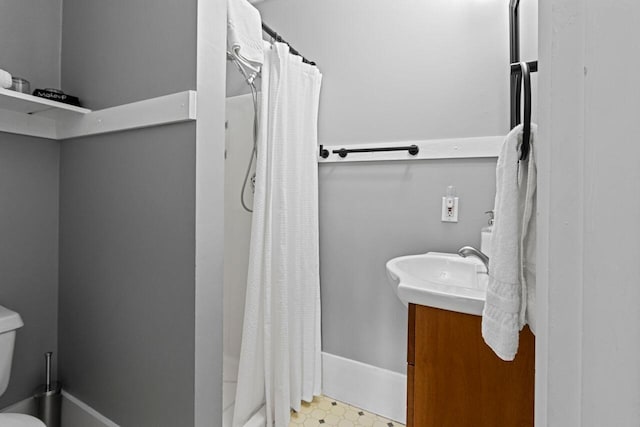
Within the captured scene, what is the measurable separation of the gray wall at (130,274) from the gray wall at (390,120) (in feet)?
3.04

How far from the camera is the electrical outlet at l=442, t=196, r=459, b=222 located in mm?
1549

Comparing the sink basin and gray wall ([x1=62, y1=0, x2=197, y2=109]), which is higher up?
gray wall ([x1=62, y1=0, x2=197, y2=109])

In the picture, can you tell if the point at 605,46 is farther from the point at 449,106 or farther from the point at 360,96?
the point at 360,96

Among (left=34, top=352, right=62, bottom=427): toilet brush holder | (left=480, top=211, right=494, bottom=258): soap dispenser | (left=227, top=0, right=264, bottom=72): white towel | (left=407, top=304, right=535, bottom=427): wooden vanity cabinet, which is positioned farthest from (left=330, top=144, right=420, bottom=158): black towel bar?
(left=34, top=352, right=62, bottom=427): toilet brush holder

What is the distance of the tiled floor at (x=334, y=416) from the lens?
1629 millimetres

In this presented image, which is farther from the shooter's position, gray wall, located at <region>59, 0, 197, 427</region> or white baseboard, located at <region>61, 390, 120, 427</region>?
white baseboard, located at <region>61, 390, 120, 427</region>

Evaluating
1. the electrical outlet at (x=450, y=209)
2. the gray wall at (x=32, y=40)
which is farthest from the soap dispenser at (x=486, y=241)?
the gray wall at (x=32, y=40)

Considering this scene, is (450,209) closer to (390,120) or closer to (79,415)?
(390,120)

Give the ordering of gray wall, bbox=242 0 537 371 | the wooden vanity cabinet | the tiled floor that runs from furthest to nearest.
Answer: the tiled floor < gray wall, bbox=242 0 537 371 < the wooden vanity cabinet

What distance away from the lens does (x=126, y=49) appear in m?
1.27

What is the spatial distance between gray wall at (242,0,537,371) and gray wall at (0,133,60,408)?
105cm

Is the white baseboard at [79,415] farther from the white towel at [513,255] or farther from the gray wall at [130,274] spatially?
the white towel at [513,255]

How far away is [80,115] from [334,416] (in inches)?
72.9

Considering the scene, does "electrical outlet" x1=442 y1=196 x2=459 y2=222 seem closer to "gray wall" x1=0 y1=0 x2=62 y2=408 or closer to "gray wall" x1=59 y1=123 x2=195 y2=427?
"gray wall" x1=59 y1=123 x2=195 y2=427
